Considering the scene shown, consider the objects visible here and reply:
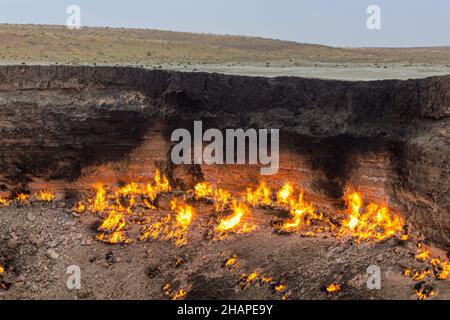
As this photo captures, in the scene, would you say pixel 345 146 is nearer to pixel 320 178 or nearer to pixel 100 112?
pixel 320 178

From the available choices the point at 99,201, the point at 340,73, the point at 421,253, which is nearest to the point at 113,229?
the point at 99,201

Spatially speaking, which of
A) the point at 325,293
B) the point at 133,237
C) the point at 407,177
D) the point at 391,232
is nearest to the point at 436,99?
the point at 407,177

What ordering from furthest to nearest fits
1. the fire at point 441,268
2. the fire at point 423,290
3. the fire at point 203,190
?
the fire at point 203,190
the fire at point 441,268
the fire at point 423,290

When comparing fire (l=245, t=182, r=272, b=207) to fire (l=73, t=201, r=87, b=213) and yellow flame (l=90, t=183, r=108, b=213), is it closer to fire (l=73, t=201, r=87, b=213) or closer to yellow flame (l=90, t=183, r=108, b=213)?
yellow flame (l=90, t=183, r=108, b=213)

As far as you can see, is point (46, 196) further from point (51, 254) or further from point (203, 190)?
point (203, 190)

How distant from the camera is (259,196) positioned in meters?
14.0

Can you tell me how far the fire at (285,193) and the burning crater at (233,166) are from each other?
0.04 meters

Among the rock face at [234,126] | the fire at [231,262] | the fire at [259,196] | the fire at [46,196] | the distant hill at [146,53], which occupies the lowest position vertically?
the fire at [231,262]

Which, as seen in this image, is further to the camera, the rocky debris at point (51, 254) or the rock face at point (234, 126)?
the rocky debris at point (51, 254)

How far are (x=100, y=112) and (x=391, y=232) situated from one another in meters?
8.38

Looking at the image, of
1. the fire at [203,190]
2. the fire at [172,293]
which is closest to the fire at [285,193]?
the fire at [203,190]

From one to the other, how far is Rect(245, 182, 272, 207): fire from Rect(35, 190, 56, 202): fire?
232 inches

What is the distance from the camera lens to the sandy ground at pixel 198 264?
455 inches

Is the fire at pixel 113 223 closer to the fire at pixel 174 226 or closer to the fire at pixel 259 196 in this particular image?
the fire at pixel 174 226
